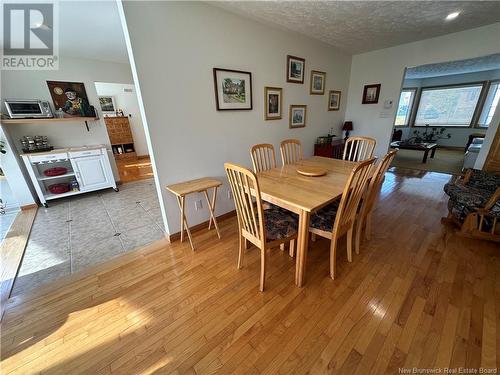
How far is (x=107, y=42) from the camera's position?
2.93 m

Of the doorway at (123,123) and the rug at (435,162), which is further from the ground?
the doorway at (123,123)

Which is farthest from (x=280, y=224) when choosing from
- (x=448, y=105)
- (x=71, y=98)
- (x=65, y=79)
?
(x=448, y=105)

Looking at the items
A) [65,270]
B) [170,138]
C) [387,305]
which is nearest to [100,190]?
[65,270]

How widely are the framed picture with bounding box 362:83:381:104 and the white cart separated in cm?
532

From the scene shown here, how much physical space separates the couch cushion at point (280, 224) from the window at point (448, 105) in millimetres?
8704

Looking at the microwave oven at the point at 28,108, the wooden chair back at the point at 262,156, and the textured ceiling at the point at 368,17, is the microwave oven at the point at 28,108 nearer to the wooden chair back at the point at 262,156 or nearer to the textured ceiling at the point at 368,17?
the textured ceiling at the point at 368,17

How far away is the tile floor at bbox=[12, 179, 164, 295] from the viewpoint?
6.39 ft

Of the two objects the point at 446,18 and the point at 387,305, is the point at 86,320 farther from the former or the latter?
the point at 446,18

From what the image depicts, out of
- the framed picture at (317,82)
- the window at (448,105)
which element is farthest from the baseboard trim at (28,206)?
the window at (448,105)

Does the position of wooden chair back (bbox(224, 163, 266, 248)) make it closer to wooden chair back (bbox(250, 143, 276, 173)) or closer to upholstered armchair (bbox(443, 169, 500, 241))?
wooden chair back (bbox(250, 143, 276, 173))

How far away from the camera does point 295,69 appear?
3.05 metres

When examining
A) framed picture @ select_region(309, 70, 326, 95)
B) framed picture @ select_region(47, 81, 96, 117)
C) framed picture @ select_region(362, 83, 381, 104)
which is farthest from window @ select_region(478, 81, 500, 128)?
framed picture @ select_region(47, 81, 96, 117)

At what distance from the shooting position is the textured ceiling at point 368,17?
2143mm

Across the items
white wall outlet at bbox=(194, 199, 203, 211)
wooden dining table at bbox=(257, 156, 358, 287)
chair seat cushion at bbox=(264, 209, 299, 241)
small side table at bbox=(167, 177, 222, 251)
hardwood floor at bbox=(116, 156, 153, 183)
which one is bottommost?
hardwood floor at bbox=(116, 156, 153, 183)
